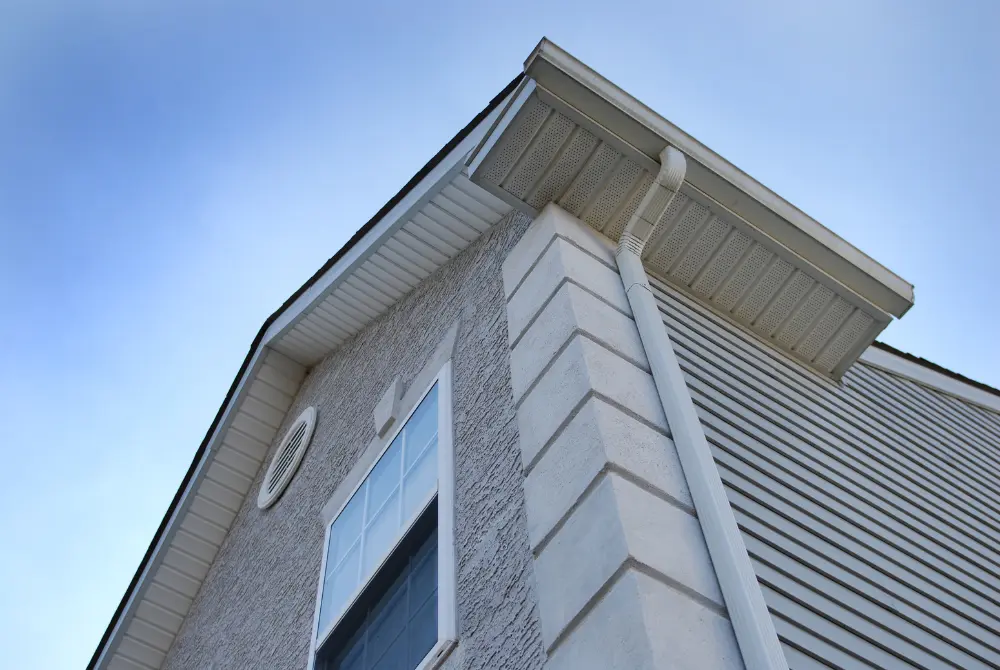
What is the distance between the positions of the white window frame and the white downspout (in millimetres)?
1017

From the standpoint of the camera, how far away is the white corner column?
2.87 m

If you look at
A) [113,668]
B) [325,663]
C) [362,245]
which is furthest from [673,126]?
[113,668]

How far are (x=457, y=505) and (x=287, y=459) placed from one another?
3488mm

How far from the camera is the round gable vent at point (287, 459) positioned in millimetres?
7251

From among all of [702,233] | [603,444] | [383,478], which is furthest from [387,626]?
[702,233]

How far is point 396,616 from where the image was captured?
460cm

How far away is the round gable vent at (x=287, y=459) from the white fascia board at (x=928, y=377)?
3748mm

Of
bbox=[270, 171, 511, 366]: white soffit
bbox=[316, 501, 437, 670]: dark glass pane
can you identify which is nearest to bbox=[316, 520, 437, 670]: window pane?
bbox=[316, 501, 437, 670]: dark glass pane

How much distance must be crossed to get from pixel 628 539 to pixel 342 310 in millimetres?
4846

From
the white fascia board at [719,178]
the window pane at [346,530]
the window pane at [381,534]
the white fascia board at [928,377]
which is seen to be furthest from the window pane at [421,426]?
the white fascia board at [928,377]

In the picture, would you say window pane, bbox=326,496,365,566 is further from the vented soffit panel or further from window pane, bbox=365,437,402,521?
the vented soffit panel

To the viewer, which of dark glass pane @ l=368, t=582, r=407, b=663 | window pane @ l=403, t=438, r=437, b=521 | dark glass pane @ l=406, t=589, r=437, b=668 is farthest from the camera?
window pane @ l=403, t=438, r=437, b=521

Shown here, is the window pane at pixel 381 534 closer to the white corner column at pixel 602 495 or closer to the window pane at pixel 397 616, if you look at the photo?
the window pane at pixel 397 616

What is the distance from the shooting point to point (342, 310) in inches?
299
